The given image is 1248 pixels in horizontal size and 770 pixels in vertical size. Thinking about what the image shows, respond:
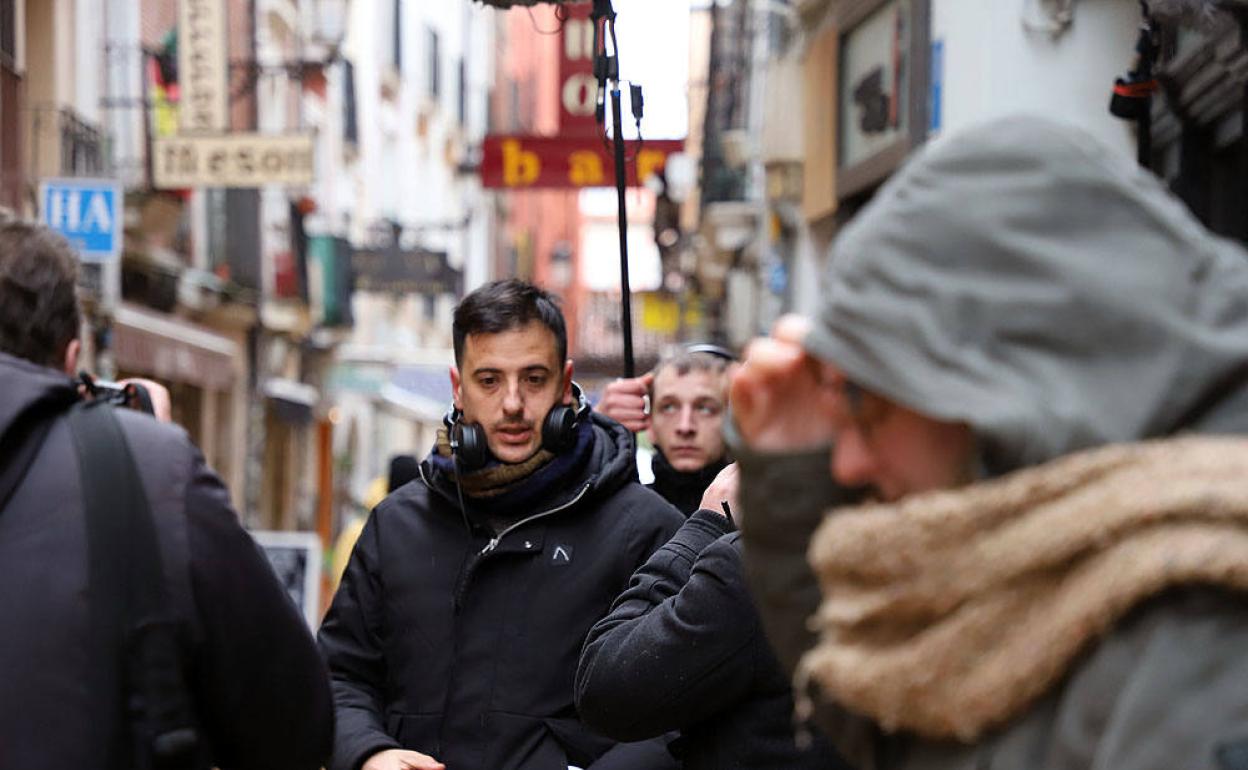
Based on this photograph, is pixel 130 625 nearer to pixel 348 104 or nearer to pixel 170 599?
pixel 170 599

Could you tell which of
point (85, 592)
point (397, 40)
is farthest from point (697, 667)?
point (397, 40)

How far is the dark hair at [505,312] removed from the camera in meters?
4.22

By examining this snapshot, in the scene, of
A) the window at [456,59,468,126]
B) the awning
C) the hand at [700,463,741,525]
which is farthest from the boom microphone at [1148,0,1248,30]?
the window at [456,59,468,126]

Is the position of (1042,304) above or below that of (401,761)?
above

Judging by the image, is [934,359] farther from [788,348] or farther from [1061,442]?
[788,348]

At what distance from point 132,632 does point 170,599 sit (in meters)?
0.06

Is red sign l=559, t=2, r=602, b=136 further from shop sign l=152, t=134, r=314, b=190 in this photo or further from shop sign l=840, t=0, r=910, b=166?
shop sign l=840, t=0, r=910, b=166

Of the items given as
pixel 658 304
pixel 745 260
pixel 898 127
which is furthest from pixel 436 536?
pixel 658 304

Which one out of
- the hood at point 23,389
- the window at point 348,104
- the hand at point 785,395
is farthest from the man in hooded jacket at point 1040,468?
the window at point 348,104

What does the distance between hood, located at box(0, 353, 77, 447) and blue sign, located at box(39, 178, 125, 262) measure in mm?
12713

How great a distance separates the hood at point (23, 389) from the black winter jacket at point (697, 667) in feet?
3.28

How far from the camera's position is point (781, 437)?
175 cm

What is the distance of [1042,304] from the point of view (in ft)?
4.81

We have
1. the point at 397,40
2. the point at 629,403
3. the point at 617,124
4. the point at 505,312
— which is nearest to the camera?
the point at 505,312
